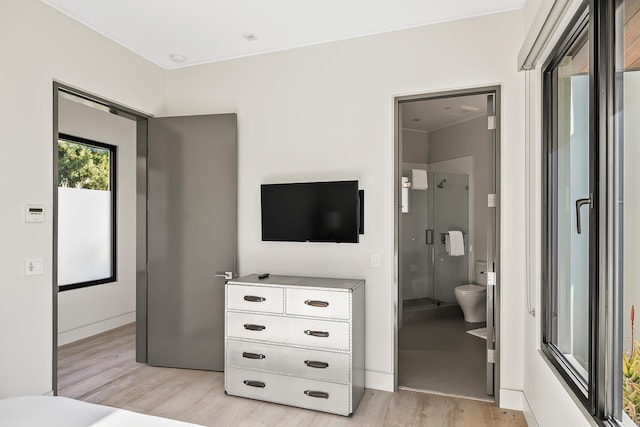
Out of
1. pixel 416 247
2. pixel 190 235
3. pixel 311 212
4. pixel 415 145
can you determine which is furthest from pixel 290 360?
pixel 415 145

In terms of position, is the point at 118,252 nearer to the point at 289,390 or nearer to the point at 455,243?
the point at 289,390

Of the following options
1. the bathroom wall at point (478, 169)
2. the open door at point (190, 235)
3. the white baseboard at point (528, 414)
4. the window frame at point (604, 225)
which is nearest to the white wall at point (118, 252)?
the open door at point (190, 235)

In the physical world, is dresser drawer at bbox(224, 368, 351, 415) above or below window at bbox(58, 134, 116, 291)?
below

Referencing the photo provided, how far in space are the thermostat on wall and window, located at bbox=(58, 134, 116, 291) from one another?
5.39 feet

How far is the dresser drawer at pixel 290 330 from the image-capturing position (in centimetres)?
274

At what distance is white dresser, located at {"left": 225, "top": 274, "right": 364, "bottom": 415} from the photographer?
8.95 feet

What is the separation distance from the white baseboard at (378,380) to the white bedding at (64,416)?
6.06 feet

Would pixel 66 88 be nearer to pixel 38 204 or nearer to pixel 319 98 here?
pixel 38 204

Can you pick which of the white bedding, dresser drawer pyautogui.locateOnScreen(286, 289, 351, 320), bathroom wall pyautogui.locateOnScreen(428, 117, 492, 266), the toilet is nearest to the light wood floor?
dresser drawer pyautogui.locateOnScreen(286, 289, 351, 320)

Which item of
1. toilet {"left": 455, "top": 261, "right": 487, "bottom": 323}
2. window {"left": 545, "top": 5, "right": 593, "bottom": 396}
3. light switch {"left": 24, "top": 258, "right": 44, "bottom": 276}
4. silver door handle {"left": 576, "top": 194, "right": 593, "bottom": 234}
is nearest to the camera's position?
silver door handle {"left": 576, "top": 194, "right": 593, "bottom": 234}

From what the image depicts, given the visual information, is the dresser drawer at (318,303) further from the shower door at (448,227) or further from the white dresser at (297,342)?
the shower door at (448,227)

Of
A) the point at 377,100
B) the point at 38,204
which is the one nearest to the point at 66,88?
the point at 38,204

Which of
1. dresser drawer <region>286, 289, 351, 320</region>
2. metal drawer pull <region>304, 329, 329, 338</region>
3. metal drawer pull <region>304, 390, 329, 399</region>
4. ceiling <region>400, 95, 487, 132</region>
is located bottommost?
metal drawer pull <region>304, 390, 329, 399</region>

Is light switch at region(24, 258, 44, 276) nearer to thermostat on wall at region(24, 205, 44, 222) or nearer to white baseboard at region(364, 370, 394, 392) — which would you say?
thermostat on wall at region(24, 205, 44, 222)
